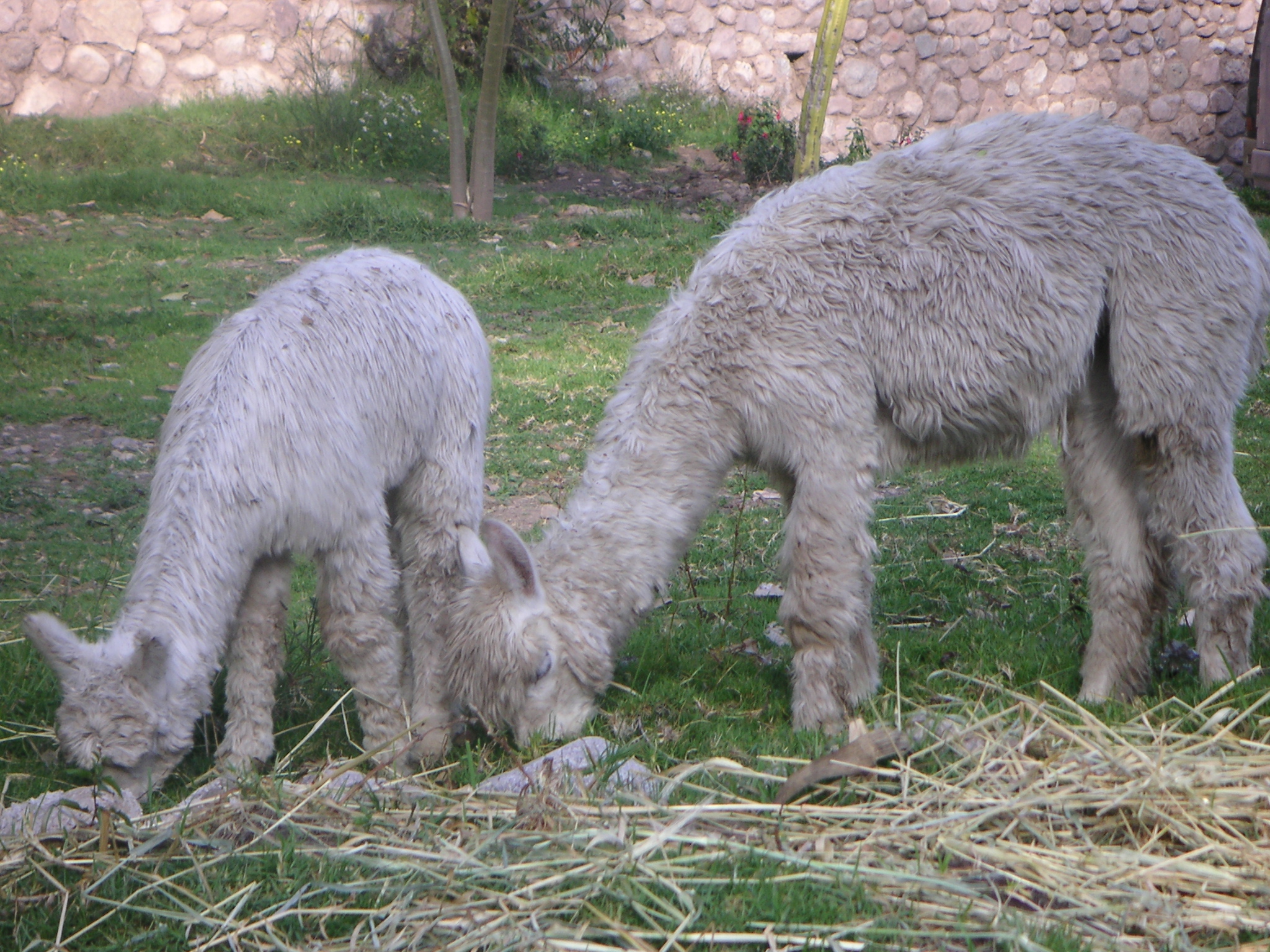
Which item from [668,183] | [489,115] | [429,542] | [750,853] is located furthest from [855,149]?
[750,853]

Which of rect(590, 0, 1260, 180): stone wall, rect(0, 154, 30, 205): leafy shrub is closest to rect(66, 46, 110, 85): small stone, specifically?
rect(0, 154, 30, 205): leafy shrub

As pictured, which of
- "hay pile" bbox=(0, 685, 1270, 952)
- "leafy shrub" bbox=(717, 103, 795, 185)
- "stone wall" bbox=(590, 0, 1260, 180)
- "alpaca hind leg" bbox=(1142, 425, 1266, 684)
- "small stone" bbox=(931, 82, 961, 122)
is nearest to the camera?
"hay pile" bbox=(0, 685, 1270, 952)

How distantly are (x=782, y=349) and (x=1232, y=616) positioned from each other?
181 centimetres

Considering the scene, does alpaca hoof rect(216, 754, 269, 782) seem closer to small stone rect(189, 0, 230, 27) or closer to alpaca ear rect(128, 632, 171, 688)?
alpaca ear rect(128, 632, 171, 688)

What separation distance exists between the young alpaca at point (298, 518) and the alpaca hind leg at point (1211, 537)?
2.48m

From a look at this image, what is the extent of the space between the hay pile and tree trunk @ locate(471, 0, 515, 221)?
9.70 m

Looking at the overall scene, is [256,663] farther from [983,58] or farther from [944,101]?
[983,58]

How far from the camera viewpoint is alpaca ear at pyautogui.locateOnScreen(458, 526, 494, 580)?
3822 millimetres

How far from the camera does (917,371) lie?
160 inches

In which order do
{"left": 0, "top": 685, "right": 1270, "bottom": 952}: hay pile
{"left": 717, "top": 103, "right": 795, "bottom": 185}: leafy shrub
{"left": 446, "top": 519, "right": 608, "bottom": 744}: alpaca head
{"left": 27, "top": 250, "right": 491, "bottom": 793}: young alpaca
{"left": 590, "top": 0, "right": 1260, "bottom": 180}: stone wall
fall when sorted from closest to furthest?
{"left": 0, "top": 685, "right": 1270, "bottom": 952}: hay pile < {"left": 27, "top": 250, "right": 491, "bottom": 793}: young alpaca < {"left": 446, "top": 519, "right": 608, "bottom": 744}: alpaca head < {"left": 717, "top": 103, "right": 795, "bottom": 185}: leafy shrub < {"left": 590, "top": 0, "right": 1260, "bottom": 180}: stone wall

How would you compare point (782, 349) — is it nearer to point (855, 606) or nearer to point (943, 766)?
point (855, 606)

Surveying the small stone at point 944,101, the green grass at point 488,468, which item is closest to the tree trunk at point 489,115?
the green grass at point 488,468

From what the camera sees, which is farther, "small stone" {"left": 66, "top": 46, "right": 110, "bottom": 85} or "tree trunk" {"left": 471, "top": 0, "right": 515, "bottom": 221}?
"small stone" {"left": 66, "top": 46, "right": 110, "bottom": 85}

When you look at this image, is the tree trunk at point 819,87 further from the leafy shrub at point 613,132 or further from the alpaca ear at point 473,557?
the alpaca ear at point 473,557
